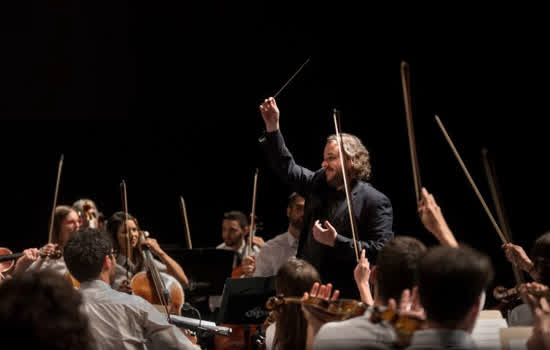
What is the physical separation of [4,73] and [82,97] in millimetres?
661

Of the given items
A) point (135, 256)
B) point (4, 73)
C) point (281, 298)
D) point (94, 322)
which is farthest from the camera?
point (4, 73)

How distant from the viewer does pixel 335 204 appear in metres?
3.38

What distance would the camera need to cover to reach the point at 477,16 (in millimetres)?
5406

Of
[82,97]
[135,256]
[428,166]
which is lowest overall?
[135,256]

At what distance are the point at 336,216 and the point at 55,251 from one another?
1.82 metres

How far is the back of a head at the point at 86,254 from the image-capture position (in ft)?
8.60

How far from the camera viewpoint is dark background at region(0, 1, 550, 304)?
5.30 m

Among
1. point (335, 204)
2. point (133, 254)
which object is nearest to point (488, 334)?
point (335, 204)

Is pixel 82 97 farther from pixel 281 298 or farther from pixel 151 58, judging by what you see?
pixel 281 298

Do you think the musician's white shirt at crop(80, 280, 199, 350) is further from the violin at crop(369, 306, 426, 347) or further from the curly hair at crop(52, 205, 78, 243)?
the curly hair at crop(52, 205, 78, 243)

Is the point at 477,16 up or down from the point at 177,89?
up

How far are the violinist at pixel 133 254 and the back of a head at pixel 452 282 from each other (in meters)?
3.43

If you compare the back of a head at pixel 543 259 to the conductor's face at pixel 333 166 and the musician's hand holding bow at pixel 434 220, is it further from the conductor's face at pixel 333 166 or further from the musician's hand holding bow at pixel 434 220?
the conductor's face at pixel 333 166

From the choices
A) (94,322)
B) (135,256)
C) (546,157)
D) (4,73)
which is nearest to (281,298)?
(94,322)
